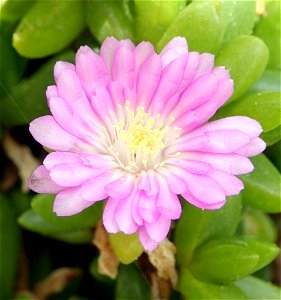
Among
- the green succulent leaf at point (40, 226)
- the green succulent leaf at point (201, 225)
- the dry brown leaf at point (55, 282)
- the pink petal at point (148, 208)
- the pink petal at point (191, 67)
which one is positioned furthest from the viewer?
the dry brown leaf at point (55, 282)

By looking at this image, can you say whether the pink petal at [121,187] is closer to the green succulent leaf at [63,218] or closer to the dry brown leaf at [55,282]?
the green succulent leaf at [63,218]

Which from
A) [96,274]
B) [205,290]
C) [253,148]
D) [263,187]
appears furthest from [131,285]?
[253,148]

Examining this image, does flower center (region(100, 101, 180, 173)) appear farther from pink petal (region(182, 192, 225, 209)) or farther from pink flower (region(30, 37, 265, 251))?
pink petal (region(182, 192, 225, 209))

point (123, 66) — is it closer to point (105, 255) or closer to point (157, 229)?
point (157, 229)

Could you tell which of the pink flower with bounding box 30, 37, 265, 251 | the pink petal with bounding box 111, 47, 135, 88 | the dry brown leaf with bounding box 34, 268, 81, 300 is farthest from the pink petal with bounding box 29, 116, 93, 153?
the dry brown leaf with bounding box 34, 268, 81, 300

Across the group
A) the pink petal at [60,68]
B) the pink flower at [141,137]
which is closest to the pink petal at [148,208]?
the pink flower at [141,137]

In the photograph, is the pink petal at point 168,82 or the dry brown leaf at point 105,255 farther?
the dry brown leaf at point 105,255
